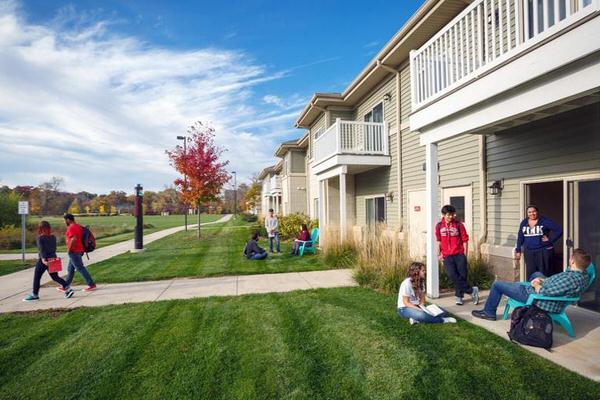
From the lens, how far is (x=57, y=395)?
3277mm

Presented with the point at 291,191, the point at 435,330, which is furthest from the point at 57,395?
the point at 291,191

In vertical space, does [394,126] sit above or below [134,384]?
above

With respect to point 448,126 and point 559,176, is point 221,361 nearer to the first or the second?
point 448,126

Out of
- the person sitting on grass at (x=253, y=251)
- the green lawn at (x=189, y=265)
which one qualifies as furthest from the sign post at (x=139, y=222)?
the person sitting on grass at (x=253, y=251)

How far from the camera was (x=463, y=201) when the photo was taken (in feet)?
26.6

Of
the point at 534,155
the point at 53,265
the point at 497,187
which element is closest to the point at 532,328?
the point at 534,155

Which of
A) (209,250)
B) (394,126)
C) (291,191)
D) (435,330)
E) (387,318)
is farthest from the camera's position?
(291,191)

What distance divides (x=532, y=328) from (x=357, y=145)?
29.2 feet

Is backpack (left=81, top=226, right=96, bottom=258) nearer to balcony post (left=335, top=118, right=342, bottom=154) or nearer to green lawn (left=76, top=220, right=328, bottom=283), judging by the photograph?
green lawn (left=76, top=220, right=328, bottom=283)

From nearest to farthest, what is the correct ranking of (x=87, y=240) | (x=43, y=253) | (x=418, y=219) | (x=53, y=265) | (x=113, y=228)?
1. (x=43, y=253)
2. (x=53, y=265)
3. (x=87, y=240)
4. (x=418, y=219)
5. (x=113, y=228)

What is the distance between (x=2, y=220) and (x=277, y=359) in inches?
1019

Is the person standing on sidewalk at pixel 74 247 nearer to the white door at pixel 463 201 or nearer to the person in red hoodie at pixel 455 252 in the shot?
the person in red hoodie at pixel 455 252

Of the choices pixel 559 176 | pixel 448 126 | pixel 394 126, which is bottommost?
pixel 559 176

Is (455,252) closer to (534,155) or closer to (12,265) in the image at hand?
(534,155)
